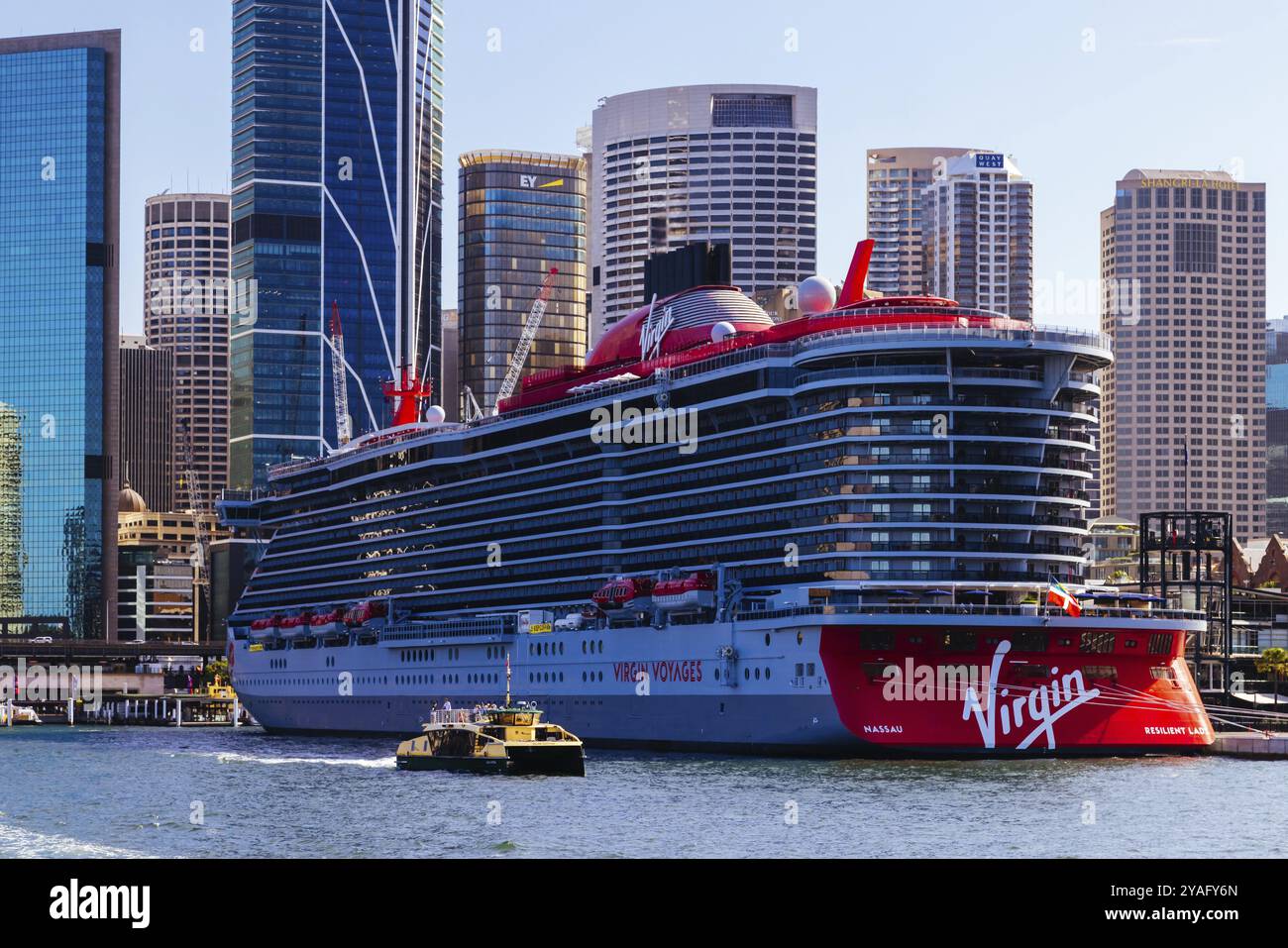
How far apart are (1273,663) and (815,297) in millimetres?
61905

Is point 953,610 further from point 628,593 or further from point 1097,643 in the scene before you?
point 628,593

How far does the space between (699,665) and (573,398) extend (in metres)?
26.1

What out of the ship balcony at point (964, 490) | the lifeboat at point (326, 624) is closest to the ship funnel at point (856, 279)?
the ship balcony at point (964, 490)

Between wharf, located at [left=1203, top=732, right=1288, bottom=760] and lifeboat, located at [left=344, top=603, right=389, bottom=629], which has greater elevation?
lifeboat, located at [left=344, top=603, right=389, bottom=629]

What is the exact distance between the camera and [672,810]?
61.6m

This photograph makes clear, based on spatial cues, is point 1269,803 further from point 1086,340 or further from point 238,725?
point 238,725

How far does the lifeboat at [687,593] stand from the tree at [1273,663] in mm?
66204

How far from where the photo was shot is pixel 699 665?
93.6 m

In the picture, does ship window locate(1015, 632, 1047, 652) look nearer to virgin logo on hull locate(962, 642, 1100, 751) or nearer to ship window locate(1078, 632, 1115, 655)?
virgin logo on hull locate(962, 642, 1100, 751)

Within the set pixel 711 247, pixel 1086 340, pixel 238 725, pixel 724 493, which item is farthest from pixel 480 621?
pixel 238 725

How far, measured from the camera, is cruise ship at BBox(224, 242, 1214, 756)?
8350cm

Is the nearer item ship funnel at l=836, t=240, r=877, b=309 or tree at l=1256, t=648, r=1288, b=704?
ship funnel at l=836, t=240, r=877, b=309

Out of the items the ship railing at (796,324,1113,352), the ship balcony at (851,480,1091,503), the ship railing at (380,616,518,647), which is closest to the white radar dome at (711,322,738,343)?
the ship railing at (796,324,1113,352)

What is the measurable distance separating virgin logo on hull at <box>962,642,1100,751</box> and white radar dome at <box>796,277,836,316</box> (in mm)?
29540
